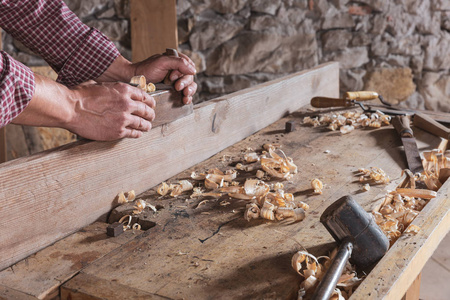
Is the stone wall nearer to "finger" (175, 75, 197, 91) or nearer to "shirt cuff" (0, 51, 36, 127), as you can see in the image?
"finger" (175, 75, 197, 91)

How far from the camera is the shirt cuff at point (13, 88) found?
37.3 inches

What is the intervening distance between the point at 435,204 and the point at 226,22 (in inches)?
90.6

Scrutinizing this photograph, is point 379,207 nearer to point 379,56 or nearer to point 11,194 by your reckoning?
point 11,194

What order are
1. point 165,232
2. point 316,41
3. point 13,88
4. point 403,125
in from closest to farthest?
point 13,88 → point 165,232 → point 403,125 → point 316,41

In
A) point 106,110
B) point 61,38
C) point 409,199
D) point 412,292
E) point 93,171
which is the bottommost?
point 412,292

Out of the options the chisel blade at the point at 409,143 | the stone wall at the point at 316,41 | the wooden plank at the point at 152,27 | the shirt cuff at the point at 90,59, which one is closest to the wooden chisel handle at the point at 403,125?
the chisel blade at the point at 409,143

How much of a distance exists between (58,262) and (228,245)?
0.36 m

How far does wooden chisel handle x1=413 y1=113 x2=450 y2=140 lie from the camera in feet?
5.74

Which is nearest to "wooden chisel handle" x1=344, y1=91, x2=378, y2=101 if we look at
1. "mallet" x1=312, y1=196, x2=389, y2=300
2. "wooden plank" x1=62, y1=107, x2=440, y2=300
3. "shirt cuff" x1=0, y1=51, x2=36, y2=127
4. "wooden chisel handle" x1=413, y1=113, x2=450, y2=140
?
"wooden chisel handle" x1=413, y1=113, x2=450, y2=140

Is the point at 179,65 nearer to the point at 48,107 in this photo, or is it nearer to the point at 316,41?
the point at 48,107

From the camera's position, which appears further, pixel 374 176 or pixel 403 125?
pixel 403 125

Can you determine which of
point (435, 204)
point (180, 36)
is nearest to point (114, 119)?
point (435, 204)

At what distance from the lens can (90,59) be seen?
1.57 m

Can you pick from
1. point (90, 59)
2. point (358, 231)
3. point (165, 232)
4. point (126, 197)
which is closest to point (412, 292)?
point (358, 231)
